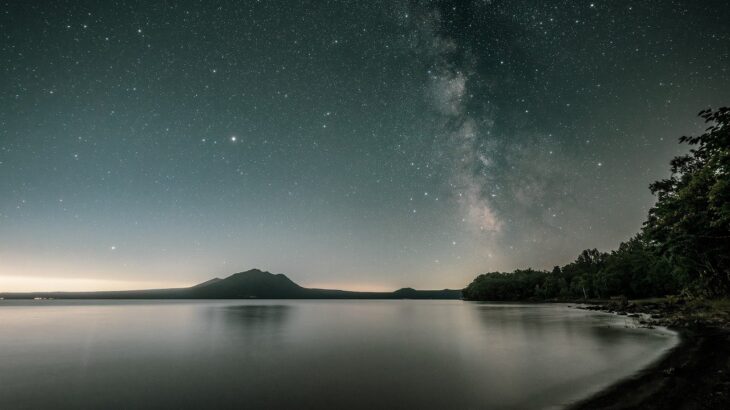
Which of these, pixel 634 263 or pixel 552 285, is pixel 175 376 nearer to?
pixel 634 263

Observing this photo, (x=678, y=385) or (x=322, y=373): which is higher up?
(x=678, y=385)

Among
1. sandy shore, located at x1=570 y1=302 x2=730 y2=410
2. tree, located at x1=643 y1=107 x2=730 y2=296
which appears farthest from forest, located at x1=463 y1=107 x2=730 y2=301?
sandy shore, located at x1=570 y1=302 x2=730 y2=410

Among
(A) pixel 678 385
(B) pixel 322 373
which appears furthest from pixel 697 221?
(B) pixel 322 373

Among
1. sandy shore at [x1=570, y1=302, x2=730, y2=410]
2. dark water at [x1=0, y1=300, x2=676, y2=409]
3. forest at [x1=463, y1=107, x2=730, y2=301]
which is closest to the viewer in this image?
sandy shore at [x1=570, y1=302, x2=730, y2=410]

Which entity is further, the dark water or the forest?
the forest

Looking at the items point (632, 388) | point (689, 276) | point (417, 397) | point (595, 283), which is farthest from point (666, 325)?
point (595, 283)

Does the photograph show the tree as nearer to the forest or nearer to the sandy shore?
the forest

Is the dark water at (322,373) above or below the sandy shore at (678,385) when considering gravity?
below

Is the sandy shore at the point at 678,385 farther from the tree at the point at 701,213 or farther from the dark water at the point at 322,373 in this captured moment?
the tree at the point at 701,213

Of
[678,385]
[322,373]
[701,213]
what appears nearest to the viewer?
[678,385]

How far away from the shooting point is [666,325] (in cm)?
2861

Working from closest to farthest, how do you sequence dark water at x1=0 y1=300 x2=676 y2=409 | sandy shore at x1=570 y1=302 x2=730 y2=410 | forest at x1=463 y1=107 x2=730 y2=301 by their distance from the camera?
1. sandy shore at x1=570 y1=302 x2=730 y2=410
2. dark water at x1=0 y1=300 x2=676 y2=409
3. forest at x1=463 y1=107 x2=730 y2=301

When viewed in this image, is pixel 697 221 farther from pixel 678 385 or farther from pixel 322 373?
pixel 322 373

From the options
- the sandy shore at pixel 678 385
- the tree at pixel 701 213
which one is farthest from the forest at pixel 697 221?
the sandy shore at pixel 678 385
